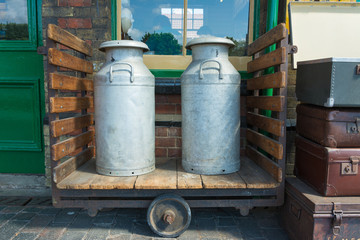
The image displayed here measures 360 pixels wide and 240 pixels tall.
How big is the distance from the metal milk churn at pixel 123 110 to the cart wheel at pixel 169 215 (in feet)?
1.24

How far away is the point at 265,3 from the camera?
3.11 meters

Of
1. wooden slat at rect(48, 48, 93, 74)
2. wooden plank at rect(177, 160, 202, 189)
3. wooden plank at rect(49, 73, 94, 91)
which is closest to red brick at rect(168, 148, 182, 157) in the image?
wooden plank at rect(177, 160, 202, 189)

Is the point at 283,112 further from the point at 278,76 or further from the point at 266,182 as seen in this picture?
the point at 266,182

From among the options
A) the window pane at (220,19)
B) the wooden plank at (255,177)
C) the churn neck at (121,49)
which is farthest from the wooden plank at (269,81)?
the churn neck at (121,49)

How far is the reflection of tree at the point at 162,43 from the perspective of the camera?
321 cm

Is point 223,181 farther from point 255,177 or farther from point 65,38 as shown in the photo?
point 65,38

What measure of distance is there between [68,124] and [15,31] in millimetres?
1645

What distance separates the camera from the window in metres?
3.17

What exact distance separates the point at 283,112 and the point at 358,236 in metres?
1.06

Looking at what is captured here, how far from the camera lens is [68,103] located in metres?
2.50

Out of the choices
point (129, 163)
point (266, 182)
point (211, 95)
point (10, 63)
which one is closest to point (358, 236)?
point (266, 182)

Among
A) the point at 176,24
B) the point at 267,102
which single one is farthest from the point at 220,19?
the point at 267,102

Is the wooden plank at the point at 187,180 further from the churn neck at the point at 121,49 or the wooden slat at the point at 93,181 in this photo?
the churn neck at the point at 121,49

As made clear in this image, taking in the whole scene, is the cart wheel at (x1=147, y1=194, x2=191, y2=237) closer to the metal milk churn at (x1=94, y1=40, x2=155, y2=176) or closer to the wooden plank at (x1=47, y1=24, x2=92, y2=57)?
the metal milk churn at (x1=94, y1=40, x2=155, y2=176)
